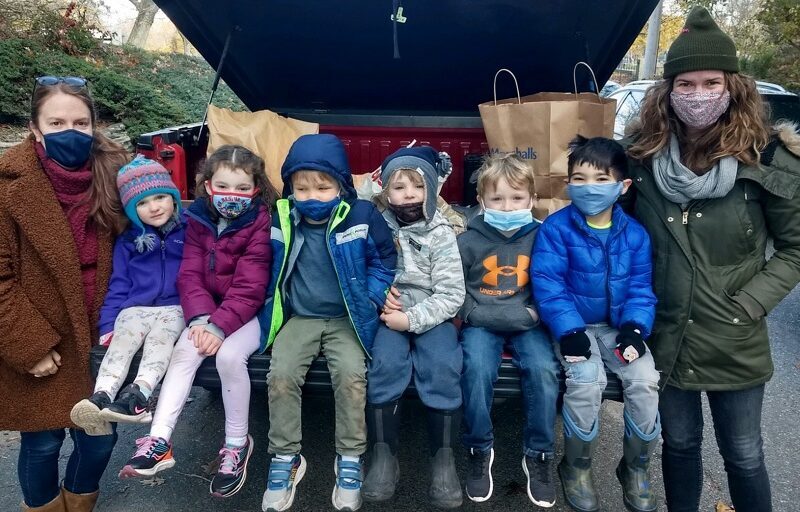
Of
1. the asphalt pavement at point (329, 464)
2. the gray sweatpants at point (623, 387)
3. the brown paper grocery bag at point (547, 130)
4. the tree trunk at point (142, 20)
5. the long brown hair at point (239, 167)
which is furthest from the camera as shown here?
the tree trunk at point (142, 20)

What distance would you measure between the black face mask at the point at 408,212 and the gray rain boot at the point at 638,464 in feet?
3.63

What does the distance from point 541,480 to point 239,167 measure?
1.75 metres

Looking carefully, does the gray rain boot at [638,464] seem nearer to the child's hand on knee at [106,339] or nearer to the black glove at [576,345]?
the black glove at [576,345]

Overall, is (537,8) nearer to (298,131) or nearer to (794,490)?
(298,131)

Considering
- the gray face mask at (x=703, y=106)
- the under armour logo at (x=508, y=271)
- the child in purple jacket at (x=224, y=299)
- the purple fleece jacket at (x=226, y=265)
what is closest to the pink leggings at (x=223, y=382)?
the child in purple jacket at (x=224, y=299)

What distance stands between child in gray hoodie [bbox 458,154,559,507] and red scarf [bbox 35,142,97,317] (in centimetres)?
149

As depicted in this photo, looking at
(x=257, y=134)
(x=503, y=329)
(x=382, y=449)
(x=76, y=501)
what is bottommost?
→ (x=76, y=501)

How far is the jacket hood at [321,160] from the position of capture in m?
2.40

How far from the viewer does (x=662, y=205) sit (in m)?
2.16

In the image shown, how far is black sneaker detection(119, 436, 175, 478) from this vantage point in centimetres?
207

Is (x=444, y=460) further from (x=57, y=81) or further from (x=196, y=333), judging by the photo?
(x=57, y=81)

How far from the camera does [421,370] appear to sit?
221cm

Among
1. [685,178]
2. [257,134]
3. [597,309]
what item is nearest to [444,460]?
[597,309]

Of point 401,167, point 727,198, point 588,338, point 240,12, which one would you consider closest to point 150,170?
point 401,167
